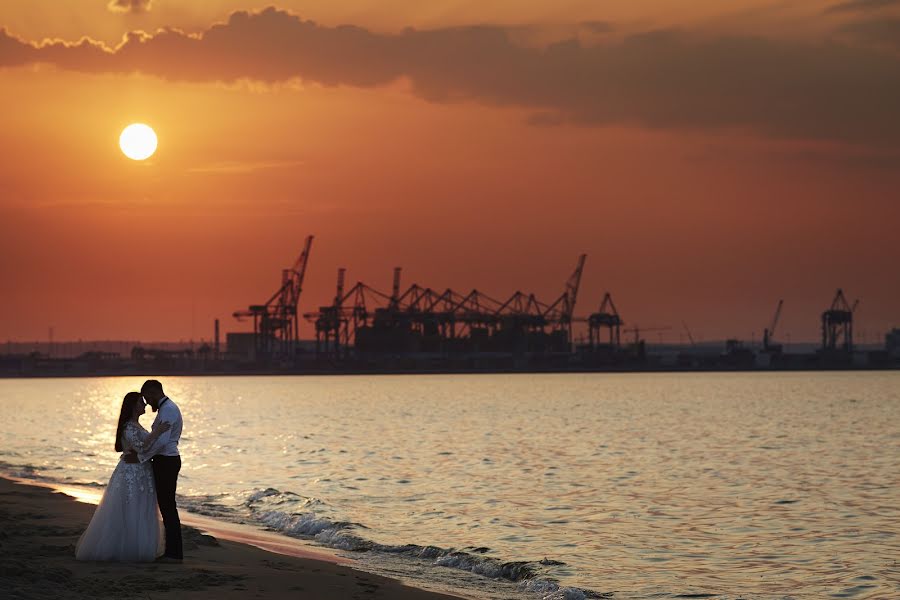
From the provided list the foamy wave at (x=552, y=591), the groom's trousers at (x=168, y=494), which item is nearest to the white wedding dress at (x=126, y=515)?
the groom's trousers at (x=168, y=494)

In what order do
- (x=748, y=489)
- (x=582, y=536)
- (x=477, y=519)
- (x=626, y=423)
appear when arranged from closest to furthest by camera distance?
(x=582, y=536) < (x=477, y=519) < (x=748, y=489) < (x=626, y=423)

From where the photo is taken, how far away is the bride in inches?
532

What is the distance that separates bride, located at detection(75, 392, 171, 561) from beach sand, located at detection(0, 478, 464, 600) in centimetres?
19

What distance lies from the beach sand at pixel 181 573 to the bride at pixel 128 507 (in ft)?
0.63

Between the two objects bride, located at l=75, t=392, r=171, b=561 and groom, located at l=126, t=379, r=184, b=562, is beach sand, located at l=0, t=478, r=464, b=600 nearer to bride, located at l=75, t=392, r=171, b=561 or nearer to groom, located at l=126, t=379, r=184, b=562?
bride, located at l=75, t=392, r=171, b=561

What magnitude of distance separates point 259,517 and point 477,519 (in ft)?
15.2

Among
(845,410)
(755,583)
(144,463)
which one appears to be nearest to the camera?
(144,463)

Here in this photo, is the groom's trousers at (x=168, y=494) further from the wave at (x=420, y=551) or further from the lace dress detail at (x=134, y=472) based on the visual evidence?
the wave at (x=420, y=551)

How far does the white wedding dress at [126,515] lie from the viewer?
13539 millimetres

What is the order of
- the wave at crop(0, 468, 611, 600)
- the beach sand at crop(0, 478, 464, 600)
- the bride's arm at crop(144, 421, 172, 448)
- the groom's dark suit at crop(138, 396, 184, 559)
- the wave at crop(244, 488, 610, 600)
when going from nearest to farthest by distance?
the beach sand at crop(0, 478, 464, 600), the bride's arm at crop(144, 421, 172, 448), the groom's dark suit at crop(138, 396, 184, 559), the wave at crop(244, 488, 610, 600), the wave at crop(0, 468, 611, 600)

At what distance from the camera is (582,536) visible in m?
21.6

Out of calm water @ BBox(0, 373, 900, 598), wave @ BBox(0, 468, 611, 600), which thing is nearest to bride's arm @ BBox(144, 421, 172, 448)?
calm water @ BBox(0, 373, 900, 598)

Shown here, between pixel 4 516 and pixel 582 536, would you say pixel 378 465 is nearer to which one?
pixel 582 536

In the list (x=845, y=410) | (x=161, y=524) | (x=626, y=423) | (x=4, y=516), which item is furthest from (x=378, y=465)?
(x=845, y=410)
